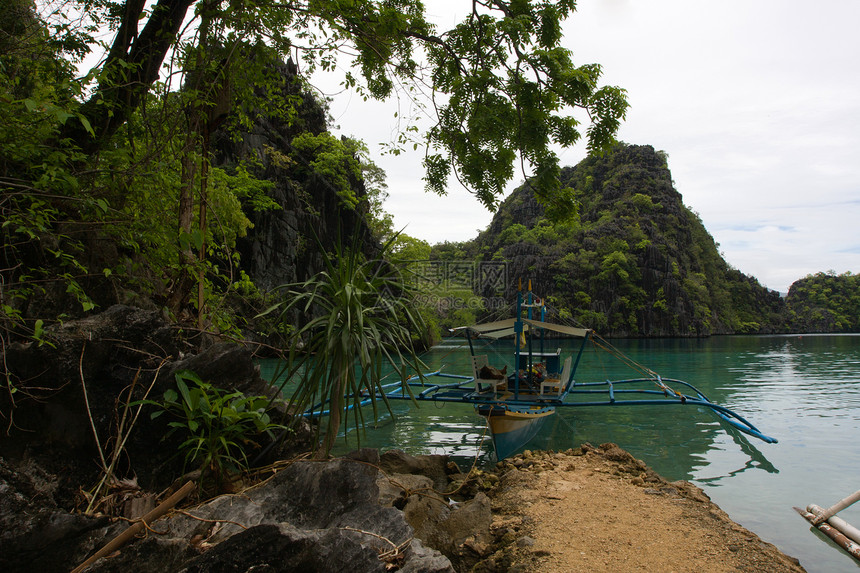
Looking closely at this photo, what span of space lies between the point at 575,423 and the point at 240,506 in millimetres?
9409

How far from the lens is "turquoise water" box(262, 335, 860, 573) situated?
571cm

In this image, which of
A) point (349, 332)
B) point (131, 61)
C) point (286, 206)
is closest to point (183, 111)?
point (131, 61)

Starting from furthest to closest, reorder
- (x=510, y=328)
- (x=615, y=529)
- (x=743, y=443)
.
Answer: (x=510, y=328)
(x=743, y=443)
(x=615, y=529)

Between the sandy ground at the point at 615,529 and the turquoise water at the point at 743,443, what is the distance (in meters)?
1.27

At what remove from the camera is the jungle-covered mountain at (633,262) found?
195 feet

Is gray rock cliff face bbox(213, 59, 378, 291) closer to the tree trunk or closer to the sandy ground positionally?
the tree trunk

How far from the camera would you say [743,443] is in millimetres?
9102

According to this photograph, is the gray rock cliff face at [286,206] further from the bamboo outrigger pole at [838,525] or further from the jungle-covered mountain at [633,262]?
the jungle-covered mountain at [633,262]

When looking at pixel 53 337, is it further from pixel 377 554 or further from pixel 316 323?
pixel 377 554

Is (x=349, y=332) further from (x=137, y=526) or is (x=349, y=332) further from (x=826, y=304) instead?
(x=826, y=304)

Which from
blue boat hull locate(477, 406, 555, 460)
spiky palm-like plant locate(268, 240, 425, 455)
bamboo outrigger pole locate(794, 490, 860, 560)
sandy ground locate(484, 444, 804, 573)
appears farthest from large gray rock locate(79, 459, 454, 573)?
bamboo outrigger pole locate(794, 490, 860, 560)

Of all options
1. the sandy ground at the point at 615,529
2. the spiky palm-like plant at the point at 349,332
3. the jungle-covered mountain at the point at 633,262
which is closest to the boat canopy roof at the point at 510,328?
the sandy ground at the point at 615,529

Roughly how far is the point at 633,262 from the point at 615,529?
63.1 metres

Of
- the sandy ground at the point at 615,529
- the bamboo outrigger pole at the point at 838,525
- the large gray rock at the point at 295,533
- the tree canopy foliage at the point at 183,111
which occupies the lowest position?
the bamboo outrigger pole at the point at 838,525
